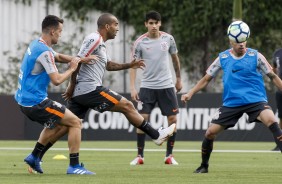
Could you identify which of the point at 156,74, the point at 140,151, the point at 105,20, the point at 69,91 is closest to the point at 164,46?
the point at 156,74

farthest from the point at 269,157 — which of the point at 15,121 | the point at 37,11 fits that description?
the point at 37,11

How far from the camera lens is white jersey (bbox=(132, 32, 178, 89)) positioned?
1639 cm

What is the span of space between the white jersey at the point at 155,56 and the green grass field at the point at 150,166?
4.35ft

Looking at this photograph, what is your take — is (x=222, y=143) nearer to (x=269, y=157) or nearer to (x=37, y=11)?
(x=269, y=157)

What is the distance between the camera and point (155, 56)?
16.5 m

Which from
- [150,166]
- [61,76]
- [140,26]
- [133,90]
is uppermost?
[140,26]

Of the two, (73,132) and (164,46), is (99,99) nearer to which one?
(73,132)

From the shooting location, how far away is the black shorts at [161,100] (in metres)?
16.5

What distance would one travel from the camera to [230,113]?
531 inches

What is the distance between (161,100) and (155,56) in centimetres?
73

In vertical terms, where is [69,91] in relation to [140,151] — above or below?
above

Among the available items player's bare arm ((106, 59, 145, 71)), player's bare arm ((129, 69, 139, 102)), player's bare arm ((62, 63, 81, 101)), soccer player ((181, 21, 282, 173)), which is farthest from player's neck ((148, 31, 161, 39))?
soccer player ((181, 21, 282, 173))

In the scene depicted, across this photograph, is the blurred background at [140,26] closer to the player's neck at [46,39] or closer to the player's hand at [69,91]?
the player's hand at [69,91]

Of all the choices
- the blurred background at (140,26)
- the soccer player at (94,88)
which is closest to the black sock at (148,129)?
the soccer player at (94,88)
